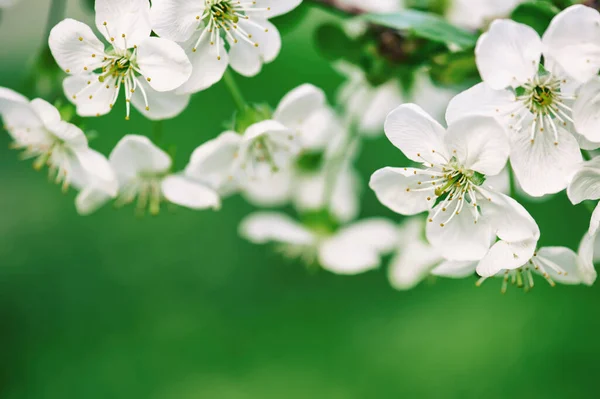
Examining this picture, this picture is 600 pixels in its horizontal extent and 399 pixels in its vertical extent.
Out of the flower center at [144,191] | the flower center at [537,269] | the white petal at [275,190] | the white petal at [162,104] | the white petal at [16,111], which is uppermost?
the white petal at [162,104]

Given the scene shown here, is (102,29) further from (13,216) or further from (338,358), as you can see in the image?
(13,216)

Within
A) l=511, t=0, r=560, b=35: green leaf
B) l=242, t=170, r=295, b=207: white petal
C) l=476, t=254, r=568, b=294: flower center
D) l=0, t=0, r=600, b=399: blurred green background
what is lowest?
l=0, t=0, r=600, b=399: blurred green background

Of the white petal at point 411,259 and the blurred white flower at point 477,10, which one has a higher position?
the blurred white flower at point 477,10

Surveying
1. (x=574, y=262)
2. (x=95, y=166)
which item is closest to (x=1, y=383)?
(x=95, y=166)

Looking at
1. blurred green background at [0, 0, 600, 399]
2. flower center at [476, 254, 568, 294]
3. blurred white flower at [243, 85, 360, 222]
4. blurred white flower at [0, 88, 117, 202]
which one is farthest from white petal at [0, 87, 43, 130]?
blurred green background at [0, 0, 600, 399]

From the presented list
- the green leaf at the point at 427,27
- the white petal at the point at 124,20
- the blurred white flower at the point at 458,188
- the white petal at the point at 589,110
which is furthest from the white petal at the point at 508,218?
the white petal at the point at 124,20

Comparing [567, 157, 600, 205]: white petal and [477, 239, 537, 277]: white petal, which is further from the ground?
[567, 157, 600, 205]: white petal

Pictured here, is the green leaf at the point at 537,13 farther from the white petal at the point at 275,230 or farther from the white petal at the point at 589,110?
the white petal at the point at 275,230

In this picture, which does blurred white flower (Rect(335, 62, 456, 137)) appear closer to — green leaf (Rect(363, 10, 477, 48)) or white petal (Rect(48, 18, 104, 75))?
green leaf (Rect(363, 10, 477, 48))
